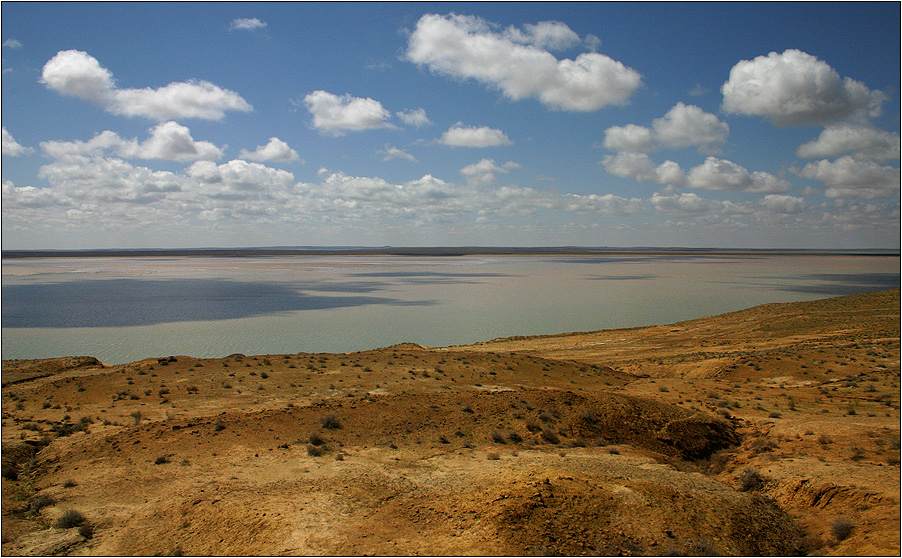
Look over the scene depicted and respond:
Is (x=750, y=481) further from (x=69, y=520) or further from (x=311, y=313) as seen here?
(x=311, y=313)

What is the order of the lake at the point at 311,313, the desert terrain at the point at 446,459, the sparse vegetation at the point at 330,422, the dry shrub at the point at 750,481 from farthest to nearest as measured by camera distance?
the lake at the point at 311,313, the sparse vegetation at the point at 330,422, the dry shrub at the point at 750,481, the desert terrain at the point at 446,459

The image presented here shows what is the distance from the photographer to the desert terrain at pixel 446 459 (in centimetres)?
914

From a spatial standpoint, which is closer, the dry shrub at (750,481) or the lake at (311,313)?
the dry shrub at (750,481)

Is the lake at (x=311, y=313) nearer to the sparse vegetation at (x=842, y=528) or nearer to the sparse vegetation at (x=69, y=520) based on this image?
the sparse vegetation at (x=69, y=520)

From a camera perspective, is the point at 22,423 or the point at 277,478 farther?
the point at 22,423

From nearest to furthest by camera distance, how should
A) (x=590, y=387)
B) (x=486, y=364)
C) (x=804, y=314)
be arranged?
1. (x=590, y=387)
2. (x=486, y=364)
3. (x=804, y=314)

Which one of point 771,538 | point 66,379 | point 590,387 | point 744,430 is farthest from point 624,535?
point 66,379

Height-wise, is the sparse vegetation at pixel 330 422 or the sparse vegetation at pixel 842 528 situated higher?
the sparse vegetation at pixel 842 528

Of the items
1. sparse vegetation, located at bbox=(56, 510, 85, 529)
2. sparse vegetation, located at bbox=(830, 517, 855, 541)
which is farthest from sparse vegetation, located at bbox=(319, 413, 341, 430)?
sparse vegetation, located at bbox=(830, 517, 855, 541)

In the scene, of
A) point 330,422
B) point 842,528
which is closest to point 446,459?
point 330,422

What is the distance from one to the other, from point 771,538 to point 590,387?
42.8 ft

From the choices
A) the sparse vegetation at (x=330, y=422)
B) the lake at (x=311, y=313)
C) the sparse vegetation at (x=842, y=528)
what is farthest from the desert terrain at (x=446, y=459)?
the lake at (x=311, y=313)

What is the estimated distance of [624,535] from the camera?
908 centimetres

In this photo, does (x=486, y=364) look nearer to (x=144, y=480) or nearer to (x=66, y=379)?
(x=144, y=480)
